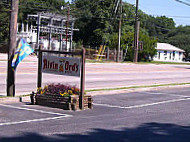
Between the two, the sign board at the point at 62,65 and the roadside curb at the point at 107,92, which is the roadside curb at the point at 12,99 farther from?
the sign board at the point at 62,65

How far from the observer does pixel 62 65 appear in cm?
Result: 1130

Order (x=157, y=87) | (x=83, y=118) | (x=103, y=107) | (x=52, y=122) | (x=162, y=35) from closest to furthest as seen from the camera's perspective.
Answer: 1. (x=52, y=122)
2. (x=83, y=118)
3. (x=103, y=107)
4. (x=157, y=87)
5. (x=162, y=35)

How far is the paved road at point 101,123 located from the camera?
7.19 m

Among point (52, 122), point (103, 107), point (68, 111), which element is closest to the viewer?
point (52, 122)

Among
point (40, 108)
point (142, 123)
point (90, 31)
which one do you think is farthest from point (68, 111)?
point (90, 31)

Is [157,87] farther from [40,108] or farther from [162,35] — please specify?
[162,35]

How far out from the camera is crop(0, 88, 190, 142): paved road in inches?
283

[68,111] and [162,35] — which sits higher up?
[162,35]

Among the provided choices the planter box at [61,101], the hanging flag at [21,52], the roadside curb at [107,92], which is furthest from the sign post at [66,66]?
the roadside curb at [107,92]

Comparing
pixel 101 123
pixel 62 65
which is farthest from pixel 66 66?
pixel 101 123

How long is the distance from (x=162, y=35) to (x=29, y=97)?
120 m

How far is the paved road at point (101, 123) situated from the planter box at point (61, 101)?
0.26 meters

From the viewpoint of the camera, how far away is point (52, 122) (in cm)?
862

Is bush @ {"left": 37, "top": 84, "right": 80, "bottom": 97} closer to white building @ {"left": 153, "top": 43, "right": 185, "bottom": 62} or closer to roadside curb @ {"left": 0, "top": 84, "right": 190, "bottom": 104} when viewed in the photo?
roadside curb @ {"left": 0, "top": 84, "right": 190, "bottom": 104}
